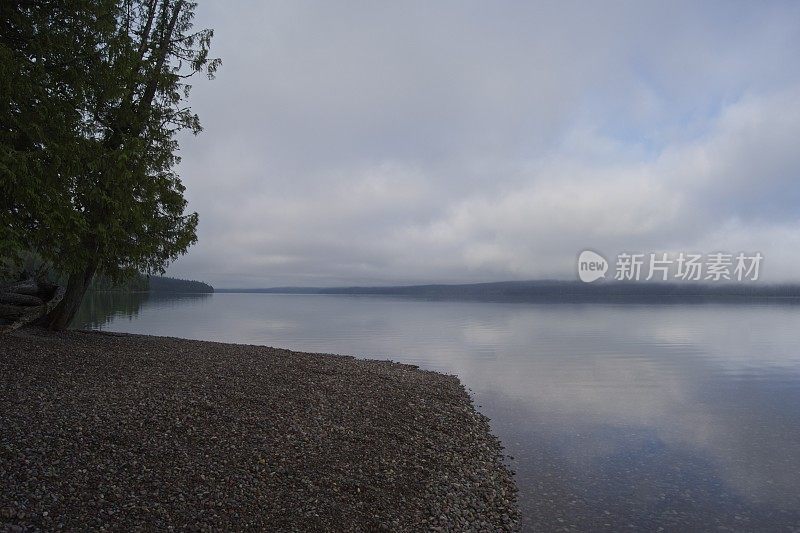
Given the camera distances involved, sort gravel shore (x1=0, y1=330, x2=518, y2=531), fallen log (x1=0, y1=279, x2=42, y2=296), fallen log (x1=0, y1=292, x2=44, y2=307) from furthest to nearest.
Result: fallen log (x1=0, y1=279, x2=42, y2=296) < fallen log (x1=0, y1=292, x2=44, y2=307) < gravel shore (x1=0, y1=330, x2=518, y2=531)

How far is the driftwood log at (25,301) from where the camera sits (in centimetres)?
1738

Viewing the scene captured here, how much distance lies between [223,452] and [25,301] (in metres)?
16.0

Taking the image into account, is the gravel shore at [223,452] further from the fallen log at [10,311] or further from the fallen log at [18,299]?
the fallen log at [18,299]

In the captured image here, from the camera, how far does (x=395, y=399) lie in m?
14.8

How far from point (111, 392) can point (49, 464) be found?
4131mm

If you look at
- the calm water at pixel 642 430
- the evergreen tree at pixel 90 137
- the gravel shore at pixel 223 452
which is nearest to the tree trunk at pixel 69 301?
the evergreen tree at pixel 90 137

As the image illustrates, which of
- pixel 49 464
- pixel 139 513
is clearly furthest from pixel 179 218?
pixel 139 513

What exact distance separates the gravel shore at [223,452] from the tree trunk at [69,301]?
12.1ft

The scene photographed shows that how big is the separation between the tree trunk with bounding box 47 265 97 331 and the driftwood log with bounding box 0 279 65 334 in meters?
0.69

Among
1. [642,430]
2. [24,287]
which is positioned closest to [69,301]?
[24,287]

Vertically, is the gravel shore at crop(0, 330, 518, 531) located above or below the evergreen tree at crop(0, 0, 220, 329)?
below

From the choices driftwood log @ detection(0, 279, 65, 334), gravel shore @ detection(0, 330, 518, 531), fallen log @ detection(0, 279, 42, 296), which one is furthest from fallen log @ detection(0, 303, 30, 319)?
gravel shore @ detection(0, 330, 518, 531)

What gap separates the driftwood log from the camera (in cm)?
1738

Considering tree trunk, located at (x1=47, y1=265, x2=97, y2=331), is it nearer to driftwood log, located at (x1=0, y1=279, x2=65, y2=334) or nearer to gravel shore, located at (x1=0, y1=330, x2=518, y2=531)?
driftwood log, located at (x1=0, y1=279, x2=65, y2=334)
